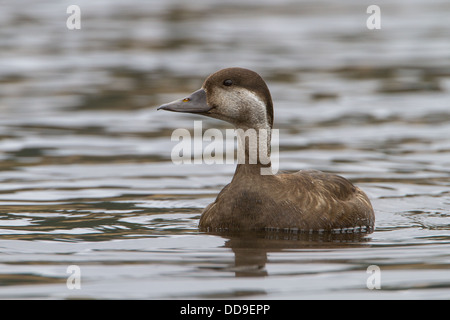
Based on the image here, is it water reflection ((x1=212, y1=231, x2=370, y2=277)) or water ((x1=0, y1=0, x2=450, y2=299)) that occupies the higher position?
water ((x1=0, y1=0, x2=450, y2=299))

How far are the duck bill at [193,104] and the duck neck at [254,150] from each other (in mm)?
436

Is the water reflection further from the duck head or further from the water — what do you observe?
the duck head

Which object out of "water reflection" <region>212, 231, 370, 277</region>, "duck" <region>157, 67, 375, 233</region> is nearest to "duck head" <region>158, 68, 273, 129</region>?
"duck" <region>157, 67, 375, 233</region>

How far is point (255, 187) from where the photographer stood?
10266mm

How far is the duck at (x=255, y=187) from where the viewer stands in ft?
33.5

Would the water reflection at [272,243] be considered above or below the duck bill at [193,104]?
below

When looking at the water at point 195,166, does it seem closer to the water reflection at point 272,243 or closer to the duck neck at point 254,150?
the water reflection at point 272,243

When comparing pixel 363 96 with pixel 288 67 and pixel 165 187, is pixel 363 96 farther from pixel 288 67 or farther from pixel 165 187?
pixel 165 187

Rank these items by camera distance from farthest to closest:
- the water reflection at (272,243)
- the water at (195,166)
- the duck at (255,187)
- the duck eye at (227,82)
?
the duck eye at (227,82)
the duck at (255,187)
the water reflection at (272,243)
the water at (195,166)

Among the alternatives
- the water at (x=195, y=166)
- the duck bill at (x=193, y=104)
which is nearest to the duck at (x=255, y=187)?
the duck bill at (x=193, y=104)

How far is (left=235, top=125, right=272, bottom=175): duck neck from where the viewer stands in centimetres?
1042

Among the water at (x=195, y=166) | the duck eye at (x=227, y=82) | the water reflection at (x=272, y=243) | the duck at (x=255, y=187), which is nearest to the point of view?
the water at (x=195, y=166)
